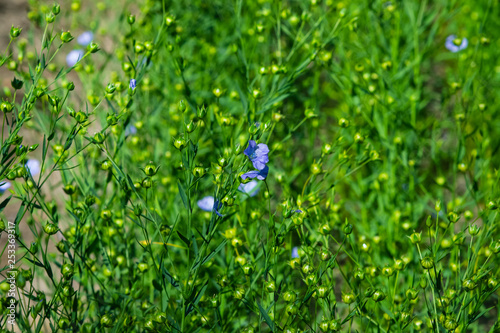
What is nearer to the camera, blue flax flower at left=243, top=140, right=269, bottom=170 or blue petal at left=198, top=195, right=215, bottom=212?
blue flax flower at left=243, top=140, right=269, bottom=170

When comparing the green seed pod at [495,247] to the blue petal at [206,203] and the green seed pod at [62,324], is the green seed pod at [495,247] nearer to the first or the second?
the blue petal at [206,203]

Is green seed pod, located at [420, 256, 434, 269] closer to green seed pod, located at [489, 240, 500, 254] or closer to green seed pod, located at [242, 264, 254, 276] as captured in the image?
green seed pod, located at [489, 240, 500, 254]

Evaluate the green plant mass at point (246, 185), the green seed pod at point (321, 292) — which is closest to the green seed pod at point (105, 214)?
the green plant mass at point (246, 185)

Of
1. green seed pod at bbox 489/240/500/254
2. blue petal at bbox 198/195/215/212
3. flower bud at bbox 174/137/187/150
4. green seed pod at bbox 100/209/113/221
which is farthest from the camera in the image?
blue petal at bbox 198/195/215/212

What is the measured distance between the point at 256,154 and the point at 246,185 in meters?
0.47

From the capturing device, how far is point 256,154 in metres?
0.97

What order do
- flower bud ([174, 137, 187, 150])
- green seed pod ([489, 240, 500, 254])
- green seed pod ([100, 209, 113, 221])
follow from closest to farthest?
1. flower bud ([174, 137, 187, 150])
2. green seed pod ([489, 240, 500, 254])
3. green seed pod ([100, 209, 113, 221])

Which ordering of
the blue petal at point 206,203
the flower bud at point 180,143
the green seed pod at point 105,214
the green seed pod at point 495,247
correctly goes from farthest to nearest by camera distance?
the blue petal at point 206,203 < the green seed pod at point 105,214 < the green seed pod at point 495,247 < the flower bud at point 180,143

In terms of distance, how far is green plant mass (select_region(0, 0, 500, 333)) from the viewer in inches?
38.0

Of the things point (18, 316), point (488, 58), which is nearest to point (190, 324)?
point (18, 316)

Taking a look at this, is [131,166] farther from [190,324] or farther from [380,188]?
[380,188]

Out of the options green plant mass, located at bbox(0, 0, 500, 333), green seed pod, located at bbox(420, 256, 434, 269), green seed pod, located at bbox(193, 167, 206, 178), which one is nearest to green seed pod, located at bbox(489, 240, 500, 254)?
green plant mass, located at bbox(0, 0, 500, 333)

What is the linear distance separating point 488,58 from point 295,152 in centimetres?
94

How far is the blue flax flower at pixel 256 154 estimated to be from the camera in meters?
0.91
